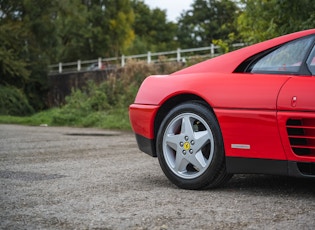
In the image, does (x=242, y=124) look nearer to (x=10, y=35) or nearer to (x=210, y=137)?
(x=210, y=137)

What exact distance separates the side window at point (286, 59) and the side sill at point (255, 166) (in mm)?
696

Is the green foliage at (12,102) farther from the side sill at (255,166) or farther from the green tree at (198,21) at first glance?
the green tree at (198,21)

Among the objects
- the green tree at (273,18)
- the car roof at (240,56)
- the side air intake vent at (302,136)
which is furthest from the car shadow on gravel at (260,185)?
the green tree at (273,18)

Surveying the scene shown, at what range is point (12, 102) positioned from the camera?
→ 94.2 ft

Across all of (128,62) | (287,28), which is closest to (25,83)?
(128,62)

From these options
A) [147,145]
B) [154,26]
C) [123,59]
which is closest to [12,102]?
[123,59]

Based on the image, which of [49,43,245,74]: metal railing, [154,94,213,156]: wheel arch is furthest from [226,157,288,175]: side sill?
[49,43,245,74]: metal railing

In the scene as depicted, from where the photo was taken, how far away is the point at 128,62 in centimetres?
2252

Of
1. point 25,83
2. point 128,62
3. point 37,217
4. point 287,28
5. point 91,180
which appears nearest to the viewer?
point 37,217

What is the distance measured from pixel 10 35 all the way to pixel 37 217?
2944cm

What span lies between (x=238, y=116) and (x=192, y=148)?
46cm

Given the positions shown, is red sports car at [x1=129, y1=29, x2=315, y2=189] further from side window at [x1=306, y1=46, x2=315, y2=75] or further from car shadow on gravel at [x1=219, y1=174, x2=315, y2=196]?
car shadow on gravel at [x1=219, y1=174, x2=315, y2=196]

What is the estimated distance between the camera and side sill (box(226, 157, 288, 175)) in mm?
4090

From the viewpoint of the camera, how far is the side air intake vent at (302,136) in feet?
13.1
